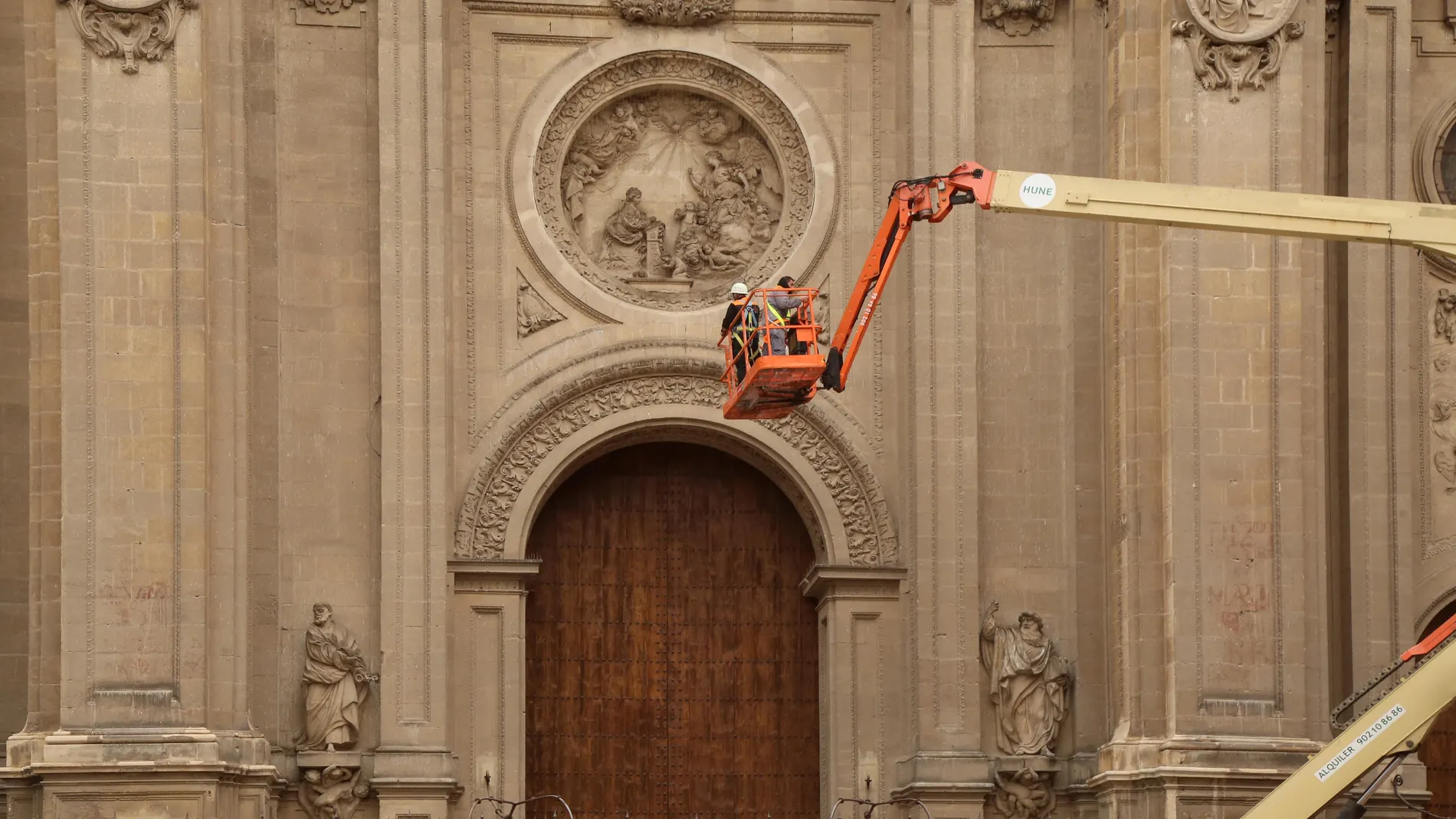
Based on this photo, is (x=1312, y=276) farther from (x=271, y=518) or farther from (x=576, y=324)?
(x=271, y=518)

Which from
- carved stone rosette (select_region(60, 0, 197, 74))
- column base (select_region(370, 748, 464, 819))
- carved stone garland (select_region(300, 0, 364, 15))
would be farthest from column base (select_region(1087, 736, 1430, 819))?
carved stone rosette (select_region(60, 0, 197, 74))

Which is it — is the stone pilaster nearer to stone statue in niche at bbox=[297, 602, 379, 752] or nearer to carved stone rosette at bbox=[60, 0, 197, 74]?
stone statue in niche at bbox=[297, 602, 379, 752]

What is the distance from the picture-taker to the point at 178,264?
31.8 m

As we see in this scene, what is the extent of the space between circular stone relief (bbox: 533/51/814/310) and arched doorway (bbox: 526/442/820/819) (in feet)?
7.22

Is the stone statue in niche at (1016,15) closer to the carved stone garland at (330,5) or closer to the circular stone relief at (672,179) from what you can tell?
the circular stone relief at (672,179)

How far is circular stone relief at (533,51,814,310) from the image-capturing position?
34.9 m

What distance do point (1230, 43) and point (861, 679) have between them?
8482 mm

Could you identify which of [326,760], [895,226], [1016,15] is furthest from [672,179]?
[326,760]

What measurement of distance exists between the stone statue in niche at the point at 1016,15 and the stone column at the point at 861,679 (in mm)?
6689

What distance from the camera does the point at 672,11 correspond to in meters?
34.8

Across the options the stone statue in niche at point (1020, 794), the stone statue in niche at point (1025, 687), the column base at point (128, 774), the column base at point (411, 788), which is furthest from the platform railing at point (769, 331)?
the column base at point (128, 774)

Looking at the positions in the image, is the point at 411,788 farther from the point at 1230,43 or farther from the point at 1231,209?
the point at 1230,43

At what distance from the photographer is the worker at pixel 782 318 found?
94.0ft

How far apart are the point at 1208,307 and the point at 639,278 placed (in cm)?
690
